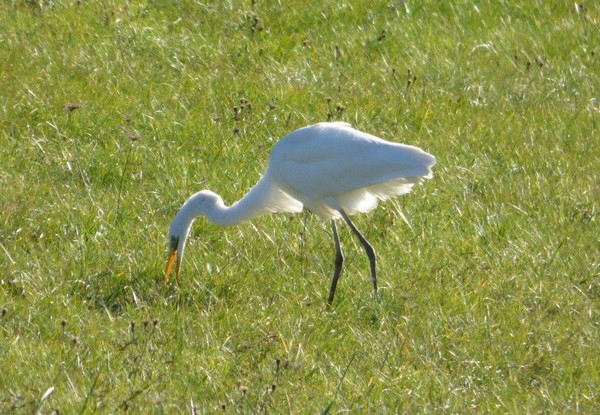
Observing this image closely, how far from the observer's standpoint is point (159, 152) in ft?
25.7

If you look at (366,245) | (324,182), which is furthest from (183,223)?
(366,245)

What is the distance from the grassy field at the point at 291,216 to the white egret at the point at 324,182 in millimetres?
203

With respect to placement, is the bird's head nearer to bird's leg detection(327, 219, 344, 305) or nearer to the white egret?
the white egret

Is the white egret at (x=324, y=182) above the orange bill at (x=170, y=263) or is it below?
above

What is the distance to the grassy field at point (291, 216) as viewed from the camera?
5.24 m

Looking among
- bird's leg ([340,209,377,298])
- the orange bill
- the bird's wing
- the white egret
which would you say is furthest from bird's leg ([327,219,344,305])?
the orange bill

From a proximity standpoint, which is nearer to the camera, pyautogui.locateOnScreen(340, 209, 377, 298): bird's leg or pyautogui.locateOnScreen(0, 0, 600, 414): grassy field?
pyautogui.locateOnScreen(0, 0, 600, 414): grassy field

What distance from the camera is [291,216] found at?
7.39 meters

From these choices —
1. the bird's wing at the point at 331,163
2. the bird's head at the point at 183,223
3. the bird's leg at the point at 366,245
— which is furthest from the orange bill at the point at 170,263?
the bird's leg at the point at 366,245

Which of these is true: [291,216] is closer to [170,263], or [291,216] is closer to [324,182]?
[324,182]

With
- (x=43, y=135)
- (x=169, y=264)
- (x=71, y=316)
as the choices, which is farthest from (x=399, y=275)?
(x=43, y=135)

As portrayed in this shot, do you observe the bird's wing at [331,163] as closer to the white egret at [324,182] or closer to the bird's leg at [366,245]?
the white egret at [324,182]

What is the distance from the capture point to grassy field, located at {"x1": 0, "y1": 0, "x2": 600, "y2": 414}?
5.24m

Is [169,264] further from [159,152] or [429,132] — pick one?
[429,132]
